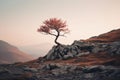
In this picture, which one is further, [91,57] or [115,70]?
[91,57]

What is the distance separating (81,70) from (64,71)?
5529mm

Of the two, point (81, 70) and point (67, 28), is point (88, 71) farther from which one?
point (67, 28)

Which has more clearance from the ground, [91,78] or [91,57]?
[91,57]

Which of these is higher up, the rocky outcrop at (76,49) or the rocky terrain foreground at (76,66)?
the rocky outcrop at (76,49)

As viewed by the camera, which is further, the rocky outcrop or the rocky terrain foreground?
the rocky outcrop

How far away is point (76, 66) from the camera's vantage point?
77.6 m

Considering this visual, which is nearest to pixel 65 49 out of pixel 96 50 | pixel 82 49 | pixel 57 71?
pixel 82 49

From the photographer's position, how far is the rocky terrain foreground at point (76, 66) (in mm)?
65312

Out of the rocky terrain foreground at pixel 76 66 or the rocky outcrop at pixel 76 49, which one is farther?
the rocky outcrop at pixel 76 49

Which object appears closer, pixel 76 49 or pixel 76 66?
pixel 76 66

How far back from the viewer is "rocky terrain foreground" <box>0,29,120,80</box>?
2571 inches

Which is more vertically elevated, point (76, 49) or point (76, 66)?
point (76, 49)

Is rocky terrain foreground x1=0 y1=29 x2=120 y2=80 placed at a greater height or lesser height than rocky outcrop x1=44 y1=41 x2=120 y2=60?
lesser

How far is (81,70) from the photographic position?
7294 centimetres
